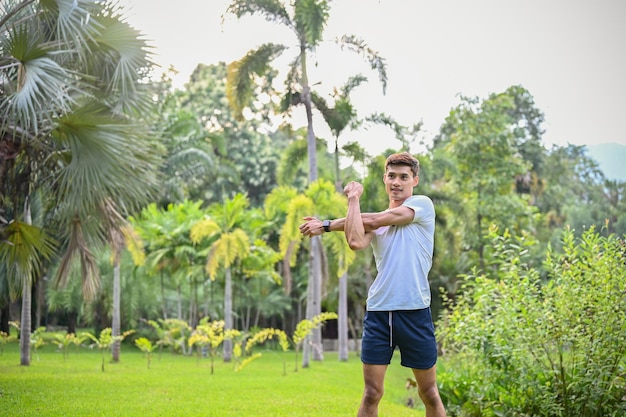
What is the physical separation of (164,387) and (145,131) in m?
3.78

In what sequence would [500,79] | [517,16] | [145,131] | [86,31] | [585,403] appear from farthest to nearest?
[500,79] < [517,16] < [145,131] < [86,31] < [585,403]

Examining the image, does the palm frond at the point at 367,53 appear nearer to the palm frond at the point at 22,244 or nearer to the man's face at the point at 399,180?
the palm frond at the point at 22,244

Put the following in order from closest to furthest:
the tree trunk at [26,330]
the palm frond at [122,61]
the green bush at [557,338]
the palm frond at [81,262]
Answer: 1. the green bush at [557,338]
2. the palm frond at [122,61]
3. the palm frond at [81,262]
4. the tree trunk at [26,330]

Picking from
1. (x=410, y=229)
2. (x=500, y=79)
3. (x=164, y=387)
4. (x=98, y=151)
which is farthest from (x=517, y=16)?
(x=410, y=229)

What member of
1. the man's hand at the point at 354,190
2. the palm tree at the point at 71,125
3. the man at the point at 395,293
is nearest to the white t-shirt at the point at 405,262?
the man at the point at 395,293

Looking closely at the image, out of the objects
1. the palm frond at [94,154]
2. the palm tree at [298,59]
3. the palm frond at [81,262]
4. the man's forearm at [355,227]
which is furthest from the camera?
the palm tree at [298,59]

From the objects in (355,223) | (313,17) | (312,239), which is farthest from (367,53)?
(355,223)

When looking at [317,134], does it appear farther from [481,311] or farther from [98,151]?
[481,311]

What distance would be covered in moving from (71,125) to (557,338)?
21.1 feet

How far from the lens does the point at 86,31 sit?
8.91 meters

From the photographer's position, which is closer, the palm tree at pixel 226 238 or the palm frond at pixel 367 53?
the palm tree at pixel 226 238

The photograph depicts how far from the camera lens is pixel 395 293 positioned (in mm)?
3801

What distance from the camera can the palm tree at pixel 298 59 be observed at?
1723 centimetres

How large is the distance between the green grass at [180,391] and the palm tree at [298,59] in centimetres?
503
